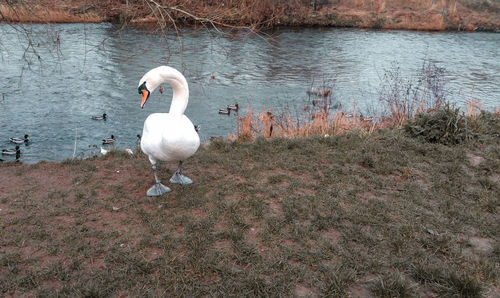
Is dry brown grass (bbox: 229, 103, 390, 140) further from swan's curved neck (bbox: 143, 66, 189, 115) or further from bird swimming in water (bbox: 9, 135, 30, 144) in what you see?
bird swimming in water (bbox: 9, 135, 30, 144)

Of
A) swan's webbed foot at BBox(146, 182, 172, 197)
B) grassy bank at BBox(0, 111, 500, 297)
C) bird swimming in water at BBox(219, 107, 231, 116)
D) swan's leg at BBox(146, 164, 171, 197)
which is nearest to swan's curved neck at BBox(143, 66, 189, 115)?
swan's leg at BBox(146, 164, 171, 197)

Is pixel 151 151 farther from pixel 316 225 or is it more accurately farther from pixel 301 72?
pixel 301 72

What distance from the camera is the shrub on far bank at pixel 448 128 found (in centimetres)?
672

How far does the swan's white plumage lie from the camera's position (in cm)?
452

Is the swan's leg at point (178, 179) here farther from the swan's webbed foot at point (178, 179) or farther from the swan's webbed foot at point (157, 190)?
the swan's webbed foot at point (157, 190)

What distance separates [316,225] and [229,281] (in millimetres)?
1301

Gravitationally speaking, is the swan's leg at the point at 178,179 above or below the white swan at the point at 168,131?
below

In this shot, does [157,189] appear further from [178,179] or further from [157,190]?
[178,179]

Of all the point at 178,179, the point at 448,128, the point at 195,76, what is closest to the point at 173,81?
the point at 178,179

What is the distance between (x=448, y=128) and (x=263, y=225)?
13.7 ft

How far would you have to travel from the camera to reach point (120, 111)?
1198 cm

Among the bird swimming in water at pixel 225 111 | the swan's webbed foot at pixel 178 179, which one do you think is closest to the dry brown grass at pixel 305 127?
the bird swimming in water at pixel 225 111

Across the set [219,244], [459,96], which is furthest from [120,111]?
[459,96]

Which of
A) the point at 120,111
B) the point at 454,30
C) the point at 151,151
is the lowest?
the point at 120,111
